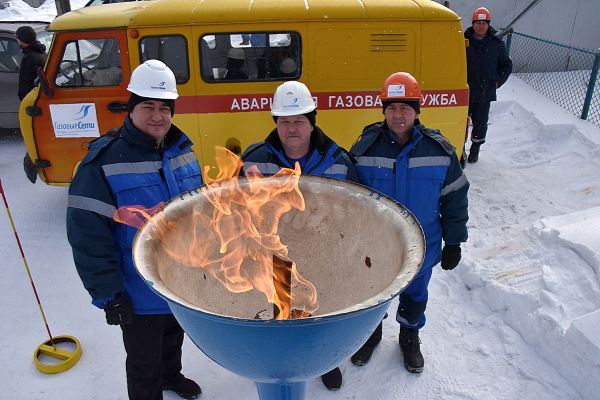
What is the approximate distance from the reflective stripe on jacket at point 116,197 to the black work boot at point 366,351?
64.3 inches

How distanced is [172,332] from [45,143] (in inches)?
133

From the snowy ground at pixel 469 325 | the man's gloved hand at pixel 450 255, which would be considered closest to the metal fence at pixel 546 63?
the snowy ground at pixel 469 325

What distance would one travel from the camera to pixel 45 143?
5422 mm

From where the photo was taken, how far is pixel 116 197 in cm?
257

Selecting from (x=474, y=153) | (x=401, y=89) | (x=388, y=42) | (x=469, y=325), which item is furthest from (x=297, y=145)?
(x=474, y=153)

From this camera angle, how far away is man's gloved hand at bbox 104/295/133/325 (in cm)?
258

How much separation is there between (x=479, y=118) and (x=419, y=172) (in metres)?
4.61

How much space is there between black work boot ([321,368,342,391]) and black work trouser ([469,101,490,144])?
5020 mm

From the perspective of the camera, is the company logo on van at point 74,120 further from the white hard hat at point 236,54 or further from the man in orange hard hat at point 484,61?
the man in orange hard hat at point 484,61

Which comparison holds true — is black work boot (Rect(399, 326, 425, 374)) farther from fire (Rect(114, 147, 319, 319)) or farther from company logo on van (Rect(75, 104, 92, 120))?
company logo on van (Rect(75, 104, 92, 120))

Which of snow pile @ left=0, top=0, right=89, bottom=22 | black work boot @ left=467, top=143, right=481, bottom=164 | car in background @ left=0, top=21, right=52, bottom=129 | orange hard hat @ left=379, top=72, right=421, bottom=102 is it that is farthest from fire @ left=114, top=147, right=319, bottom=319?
snow pile @ left=0, top=0, right=89, bottom=22

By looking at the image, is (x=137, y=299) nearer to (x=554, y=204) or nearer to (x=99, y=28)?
(x=99, y=28)

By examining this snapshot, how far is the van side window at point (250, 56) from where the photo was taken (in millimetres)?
4898

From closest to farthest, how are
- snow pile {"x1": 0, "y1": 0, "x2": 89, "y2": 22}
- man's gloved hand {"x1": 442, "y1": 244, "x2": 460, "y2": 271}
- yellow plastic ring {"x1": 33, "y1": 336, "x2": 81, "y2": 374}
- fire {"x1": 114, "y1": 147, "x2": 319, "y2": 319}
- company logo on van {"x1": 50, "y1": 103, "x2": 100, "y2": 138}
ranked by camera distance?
1. fire {"x1": 114, "y1": 147, "x2": 319, "y2": 319}
2. man's gloved hand {"x1": 442, "y1": 244, "x2": 460, "y2": 271}
3. yellow plastic ring {"x1": 33, "y1": 336, "x2": 81, "y2": 374}
4. company logo on van {"x1": 50, "y1": 103, "x2": 100, "y2": 138}
5. snow pile {"x1": 0, "y1": 0, "x2": 89, "y2": 22}
